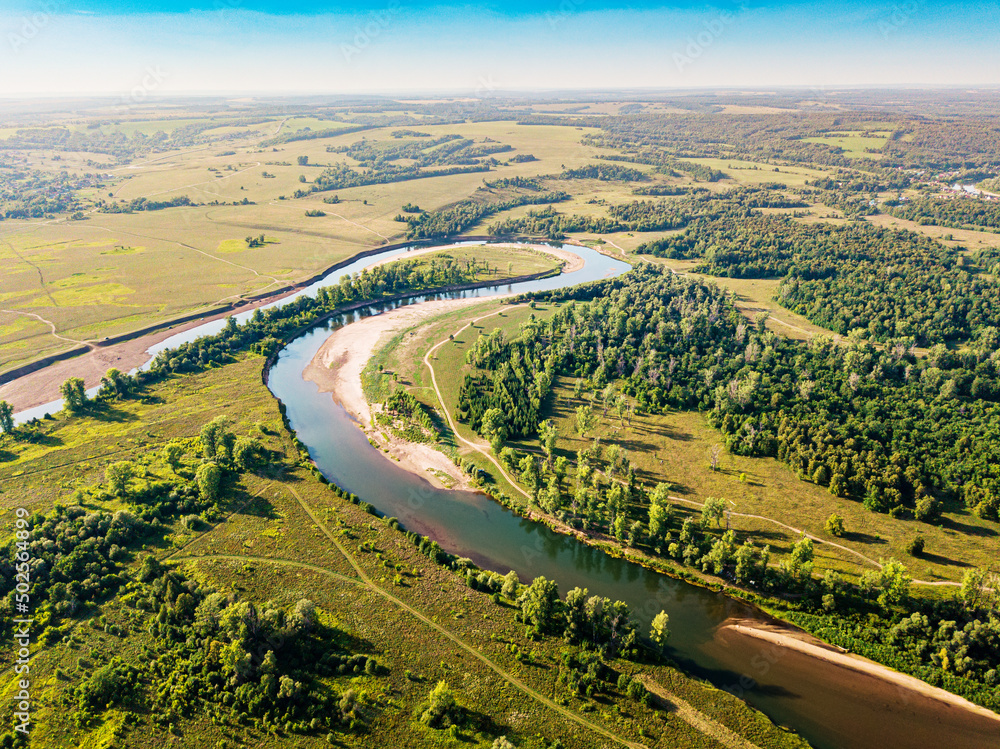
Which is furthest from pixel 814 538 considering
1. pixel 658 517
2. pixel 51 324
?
pixel 51 324

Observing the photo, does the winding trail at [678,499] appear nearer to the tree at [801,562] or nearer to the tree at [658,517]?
the tree at [658,517]

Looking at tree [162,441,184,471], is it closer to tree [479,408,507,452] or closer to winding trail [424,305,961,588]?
winding trail [424,305,961,588]

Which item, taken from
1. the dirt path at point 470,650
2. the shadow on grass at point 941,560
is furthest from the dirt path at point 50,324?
the shadow on grass at point 941,560

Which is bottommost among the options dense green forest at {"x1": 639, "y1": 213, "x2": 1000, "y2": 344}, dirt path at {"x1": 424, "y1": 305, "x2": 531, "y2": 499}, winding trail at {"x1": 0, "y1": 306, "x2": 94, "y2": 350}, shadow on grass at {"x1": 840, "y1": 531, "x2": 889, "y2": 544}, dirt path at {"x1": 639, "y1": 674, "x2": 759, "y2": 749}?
dirt path at {"x1": 639, "y1": 674, "x2": 759, "y2": 749}

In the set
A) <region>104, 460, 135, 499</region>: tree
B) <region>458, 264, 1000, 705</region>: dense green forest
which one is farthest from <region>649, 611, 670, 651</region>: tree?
<region>104, 460, 135, 499</region>: tree

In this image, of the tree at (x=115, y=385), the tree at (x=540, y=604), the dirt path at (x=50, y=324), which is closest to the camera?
the tree at (x=540, y=604)

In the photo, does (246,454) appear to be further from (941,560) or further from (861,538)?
(941,560)
